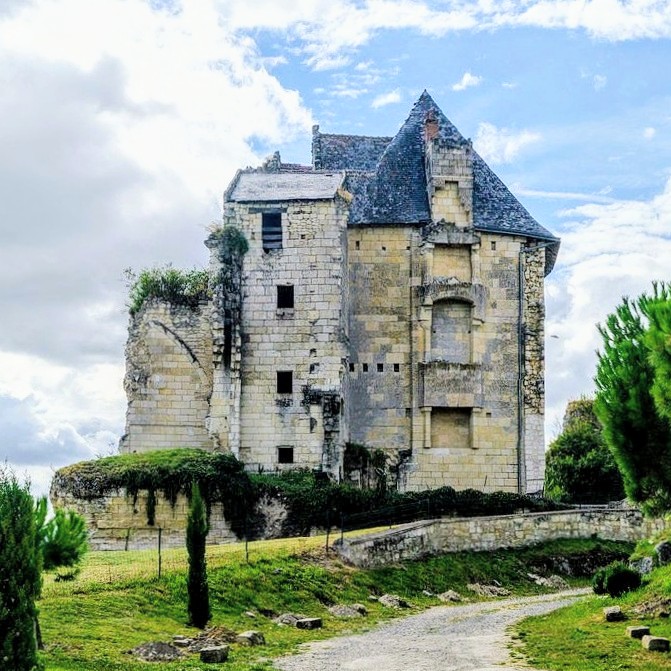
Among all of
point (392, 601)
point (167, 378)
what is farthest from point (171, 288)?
point (392, 601)

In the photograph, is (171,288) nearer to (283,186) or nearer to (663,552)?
(283,186)

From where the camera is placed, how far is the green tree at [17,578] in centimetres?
1900

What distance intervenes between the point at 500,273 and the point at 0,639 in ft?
107

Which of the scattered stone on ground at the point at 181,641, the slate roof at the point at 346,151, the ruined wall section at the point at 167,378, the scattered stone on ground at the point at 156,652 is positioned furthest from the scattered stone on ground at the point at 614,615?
the slate roof at the point at 346,151

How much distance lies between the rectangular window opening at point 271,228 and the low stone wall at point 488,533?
489 inches

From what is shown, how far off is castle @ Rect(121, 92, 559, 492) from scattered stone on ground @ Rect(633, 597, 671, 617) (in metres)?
17.3

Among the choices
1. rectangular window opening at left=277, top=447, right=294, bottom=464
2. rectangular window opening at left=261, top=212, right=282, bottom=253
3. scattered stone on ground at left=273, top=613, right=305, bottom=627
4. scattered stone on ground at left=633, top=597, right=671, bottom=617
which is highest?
rectangular window opening at left=261, top=212, right=282, bottom=253

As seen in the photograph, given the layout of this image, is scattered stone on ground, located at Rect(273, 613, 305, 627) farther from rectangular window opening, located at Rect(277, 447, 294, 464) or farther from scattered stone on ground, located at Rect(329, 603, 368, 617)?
rectangular window opening, located at Rect(277, 447, 294, 464)

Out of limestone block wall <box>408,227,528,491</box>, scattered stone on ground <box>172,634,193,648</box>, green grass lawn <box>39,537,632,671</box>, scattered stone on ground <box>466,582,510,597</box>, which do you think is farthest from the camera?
limestone block wall <box>408,227,528,491</box>

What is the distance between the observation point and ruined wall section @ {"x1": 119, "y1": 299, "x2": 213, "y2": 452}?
46.0 metres

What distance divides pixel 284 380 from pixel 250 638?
2017 centimetres

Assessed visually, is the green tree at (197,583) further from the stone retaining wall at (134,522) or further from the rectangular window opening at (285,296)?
the rectangular window opening at (285,296)

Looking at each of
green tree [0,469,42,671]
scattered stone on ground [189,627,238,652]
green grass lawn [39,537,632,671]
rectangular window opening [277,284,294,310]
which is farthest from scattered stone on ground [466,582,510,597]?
green tree [0,469,42,671]

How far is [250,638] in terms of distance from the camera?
25.1 metres
